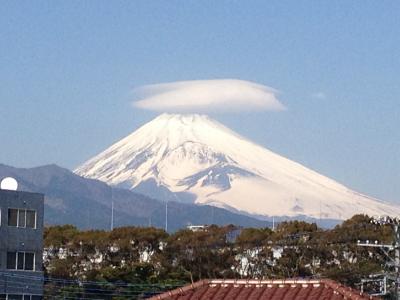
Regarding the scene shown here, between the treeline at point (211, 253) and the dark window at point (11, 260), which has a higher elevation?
the treeline at point (211, 253)

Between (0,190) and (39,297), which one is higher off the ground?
(0,190)

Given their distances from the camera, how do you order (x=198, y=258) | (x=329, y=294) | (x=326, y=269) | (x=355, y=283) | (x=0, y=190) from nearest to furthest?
(x=329, y=294) → (x=0, y=190) → (x=355, y=283) → (x=326, y=269) → (x=198, y=258)

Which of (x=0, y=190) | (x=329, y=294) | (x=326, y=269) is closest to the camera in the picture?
(x=329, y=294)

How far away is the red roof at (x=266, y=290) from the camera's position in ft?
79.9

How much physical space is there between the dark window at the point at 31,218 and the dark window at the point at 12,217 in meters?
0.89

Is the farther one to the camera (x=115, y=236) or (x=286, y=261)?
(x=115, y=236)

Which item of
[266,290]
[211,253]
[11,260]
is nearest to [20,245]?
[11,260]

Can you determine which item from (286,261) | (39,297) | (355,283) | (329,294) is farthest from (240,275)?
(329,294)

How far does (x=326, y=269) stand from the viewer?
332 ft

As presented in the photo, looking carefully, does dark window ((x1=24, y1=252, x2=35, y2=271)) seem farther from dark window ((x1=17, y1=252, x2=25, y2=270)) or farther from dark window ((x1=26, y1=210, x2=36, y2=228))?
dark window ((x1=26, y1=210, x2=36, y2=228))

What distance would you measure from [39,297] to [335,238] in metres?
30.7

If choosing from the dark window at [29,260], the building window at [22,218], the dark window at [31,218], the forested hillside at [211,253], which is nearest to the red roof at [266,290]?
the building window at [22,218]

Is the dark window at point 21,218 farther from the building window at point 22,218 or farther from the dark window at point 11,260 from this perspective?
the dark window at point 11,260

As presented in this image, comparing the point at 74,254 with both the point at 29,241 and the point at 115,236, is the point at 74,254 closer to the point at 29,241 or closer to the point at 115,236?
the point at 115,236
